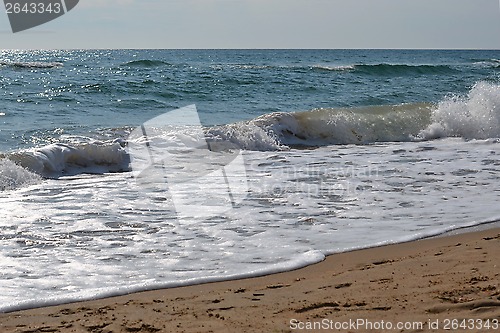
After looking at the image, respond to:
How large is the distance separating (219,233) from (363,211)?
142cm

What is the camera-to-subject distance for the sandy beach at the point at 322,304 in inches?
112

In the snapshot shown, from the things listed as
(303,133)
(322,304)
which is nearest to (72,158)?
(303,133)

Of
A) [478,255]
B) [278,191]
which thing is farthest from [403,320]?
[278,191]

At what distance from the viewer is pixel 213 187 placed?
680cm

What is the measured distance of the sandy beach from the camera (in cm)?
283

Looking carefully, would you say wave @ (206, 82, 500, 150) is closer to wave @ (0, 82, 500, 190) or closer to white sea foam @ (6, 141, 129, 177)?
wave @ (0, 82, 500, 190)

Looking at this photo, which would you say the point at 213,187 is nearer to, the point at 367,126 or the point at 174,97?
the point at 367,126

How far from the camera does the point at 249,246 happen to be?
4.59 m

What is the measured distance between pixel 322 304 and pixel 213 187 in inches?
148

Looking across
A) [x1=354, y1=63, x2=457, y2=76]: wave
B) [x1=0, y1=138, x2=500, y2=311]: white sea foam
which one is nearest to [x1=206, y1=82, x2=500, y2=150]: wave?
[x1=0, y1=138, x2=500, y2=311]: white sea foam

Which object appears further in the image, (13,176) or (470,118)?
(470,118)

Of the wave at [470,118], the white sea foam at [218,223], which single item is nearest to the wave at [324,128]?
the wave at [470,118]

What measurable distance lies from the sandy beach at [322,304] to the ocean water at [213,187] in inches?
9.2

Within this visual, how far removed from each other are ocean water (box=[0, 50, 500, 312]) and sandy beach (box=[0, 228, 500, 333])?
0.77 ft
